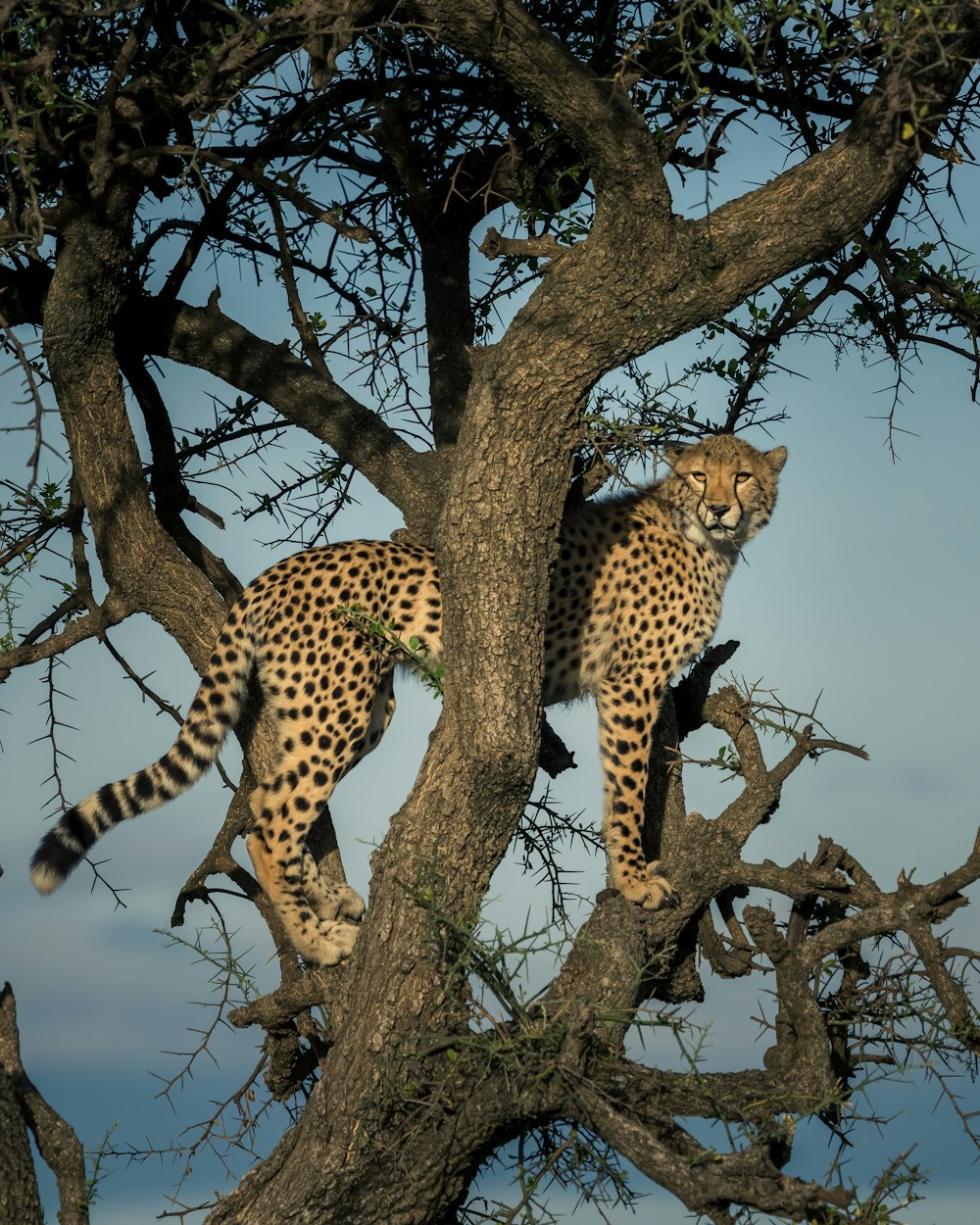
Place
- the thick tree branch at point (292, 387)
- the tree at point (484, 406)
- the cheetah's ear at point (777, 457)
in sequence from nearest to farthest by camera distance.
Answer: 1. the tree at point (484, 406)
2. the thick tree branch at point (292, 387)
3. the cheetah's ear at point (777, 457)

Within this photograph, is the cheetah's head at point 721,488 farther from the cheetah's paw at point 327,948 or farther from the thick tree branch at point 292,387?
the cheetah's paw at point 327,948

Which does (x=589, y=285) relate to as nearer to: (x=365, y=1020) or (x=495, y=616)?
(x=495, y=616)

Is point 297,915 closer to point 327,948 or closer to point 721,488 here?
point 327,948

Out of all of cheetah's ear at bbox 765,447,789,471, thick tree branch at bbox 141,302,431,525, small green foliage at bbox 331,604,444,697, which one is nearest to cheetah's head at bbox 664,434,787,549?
cheetah's ear at bbox 765,447,789,471

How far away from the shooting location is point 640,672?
6.39m

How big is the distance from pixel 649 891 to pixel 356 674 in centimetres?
145

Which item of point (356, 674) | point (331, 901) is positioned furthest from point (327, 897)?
point (356, 674)

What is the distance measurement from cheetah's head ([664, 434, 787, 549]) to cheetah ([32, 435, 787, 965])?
1 cm

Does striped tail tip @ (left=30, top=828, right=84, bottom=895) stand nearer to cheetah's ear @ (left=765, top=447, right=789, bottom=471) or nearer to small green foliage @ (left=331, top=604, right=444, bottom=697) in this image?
small green foliage @ (left=331, top=604, right=444, bottom=697)

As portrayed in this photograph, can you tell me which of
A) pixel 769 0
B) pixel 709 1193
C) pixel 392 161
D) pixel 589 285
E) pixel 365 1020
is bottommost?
pixel 709 1193

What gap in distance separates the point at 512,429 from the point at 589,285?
52 cm

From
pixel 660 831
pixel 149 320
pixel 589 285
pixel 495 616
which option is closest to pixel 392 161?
pixel 149 320

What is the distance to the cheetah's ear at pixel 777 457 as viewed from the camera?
23.0ft

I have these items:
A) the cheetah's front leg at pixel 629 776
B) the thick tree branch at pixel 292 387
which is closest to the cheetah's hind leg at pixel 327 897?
the cheetah's front leg at pixel 629 776
